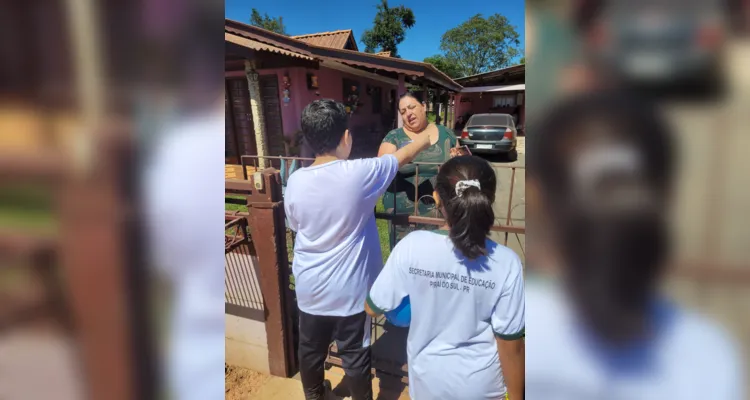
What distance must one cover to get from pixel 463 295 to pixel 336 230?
2.02ft

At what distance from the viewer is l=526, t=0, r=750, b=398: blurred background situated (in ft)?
1.33

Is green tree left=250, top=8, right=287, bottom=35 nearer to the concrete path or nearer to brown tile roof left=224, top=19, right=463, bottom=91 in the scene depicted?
brown tile roof left=224, top=19, right=463, bottom=91

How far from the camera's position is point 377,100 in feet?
34.1

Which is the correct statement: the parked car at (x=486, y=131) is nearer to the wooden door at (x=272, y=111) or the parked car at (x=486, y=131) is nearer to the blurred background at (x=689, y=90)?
the wooden door at (x=272, y=111)

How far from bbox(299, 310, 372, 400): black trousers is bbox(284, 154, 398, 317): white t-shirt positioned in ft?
0.19

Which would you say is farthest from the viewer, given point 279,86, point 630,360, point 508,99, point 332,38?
point 279,86

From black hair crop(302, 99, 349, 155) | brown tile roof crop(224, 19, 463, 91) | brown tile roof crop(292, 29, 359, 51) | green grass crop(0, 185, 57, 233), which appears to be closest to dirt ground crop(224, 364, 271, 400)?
black hair crop(302, 99, 349, 155)

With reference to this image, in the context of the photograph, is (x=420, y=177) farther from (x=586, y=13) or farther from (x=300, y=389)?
(x=586, y=13)

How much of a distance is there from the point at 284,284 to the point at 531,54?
6.70 ft

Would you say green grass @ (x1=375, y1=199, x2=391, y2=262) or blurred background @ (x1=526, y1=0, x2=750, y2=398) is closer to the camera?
blurred background @ (x1=526, y1=0, x2=750, y2=398)

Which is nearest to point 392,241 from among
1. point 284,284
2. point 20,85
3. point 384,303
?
point 284,284

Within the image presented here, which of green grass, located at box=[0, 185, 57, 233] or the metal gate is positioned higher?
green grass, located at box=[0, 185, 57, 233]

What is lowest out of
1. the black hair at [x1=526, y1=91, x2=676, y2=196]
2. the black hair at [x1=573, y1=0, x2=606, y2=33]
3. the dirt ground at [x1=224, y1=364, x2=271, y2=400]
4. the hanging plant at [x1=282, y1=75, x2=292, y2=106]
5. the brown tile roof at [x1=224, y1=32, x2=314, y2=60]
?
the dirt ground at [x1=224, y1=364, x2=271, y2=400]

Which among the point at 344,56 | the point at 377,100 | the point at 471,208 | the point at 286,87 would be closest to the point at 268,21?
the point at 344,56
